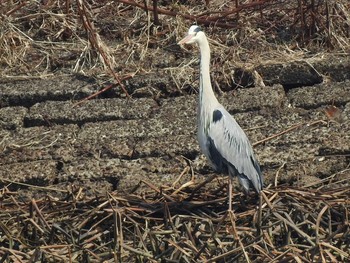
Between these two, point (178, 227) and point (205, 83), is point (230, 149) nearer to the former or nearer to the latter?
point (205, 83)

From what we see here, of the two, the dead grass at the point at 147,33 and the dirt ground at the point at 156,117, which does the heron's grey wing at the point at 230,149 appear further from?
the dead grass at the point at 147,33

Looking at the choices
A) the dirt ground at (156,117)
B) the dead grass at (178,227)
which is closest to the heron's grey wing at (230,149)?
the dead grass at (178,227)

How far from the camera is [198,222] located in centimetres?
570

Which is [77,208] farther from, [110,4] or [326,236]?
[110,4]

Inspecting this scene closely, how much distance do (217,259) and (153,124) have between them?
6.38 ft

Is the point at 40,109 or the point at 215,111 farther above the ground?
the point at 215,111

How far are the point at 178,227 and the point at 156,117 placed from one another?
66.6 inches

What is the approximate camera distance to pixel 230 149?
5.89m

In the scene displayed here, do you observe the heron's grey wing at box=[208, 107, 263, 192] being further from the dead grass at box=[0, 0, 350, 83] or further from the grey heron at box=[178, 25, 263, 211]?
the dead grass at box=[0, 0, 350, 83]

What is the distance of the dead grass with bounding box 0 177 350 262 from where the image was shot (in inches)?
214

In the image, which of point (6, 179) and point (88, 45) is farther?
point (88, 45)

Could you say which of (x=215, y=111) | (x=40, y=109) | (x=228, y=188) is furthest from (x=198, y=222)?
(x=40, y=109)

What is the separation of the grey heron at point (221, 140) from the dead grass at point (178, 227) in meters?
0.14

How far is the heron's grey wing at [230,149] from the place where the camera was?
5.80 meters
